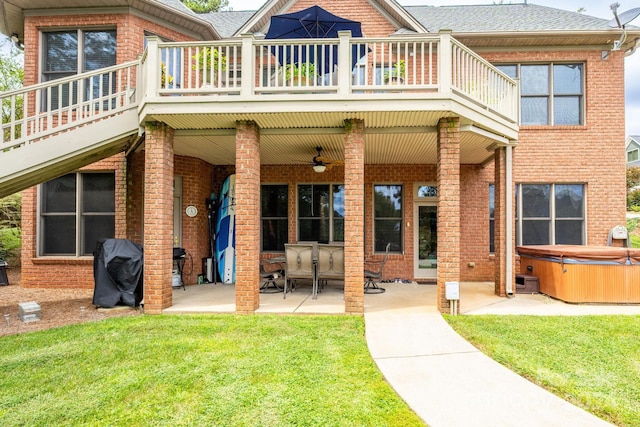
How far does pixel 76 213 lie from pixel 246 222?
528cm

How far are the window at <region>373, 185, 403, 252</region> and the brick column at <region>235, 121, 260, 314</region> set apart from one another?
4527 mm

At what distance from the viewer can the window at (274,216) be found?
9.97m

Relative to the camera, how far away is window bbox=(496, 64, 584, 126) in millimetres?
9234

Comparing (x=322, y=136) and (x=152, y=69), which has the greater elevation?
(x=152, y=69)

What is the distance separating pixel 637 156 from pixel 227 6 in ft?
124

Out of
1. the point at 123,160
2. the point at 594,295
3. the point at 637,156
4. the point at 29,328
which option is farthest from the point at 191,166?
the point at 637,156

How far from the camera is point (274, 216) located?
1001 centimetres

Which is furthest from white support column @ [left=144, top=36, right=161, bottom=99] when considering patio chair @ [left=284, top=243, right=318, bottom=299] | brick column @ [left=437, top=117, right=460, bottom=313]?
brick column @ [left=437, top=117, right=460, bottom=313]

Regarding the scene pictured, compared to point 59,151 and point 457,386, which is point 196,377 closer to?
Result: point 457,386

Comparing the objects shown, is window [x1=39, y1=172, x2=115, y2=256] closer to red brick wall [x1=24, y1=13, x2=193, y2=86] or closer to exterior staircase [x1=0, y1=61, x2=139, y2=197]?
exterior staircase [x1=0, y1=61, x2=139, y2=197]

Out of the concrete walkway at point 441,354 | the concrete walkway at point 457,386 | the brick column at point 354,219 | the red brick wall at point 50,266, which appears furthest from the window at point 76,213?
the concrete walkway at point 457,386

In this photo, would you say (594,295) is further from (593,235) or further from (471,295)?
(593,235)

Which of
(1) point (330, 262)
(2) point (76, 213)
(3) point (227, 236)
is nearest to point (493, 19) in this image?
(1) point (330, 262)

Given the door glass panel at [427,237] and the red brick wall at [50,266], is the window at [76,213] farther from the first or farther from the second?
the door glass panel at [427,237]
